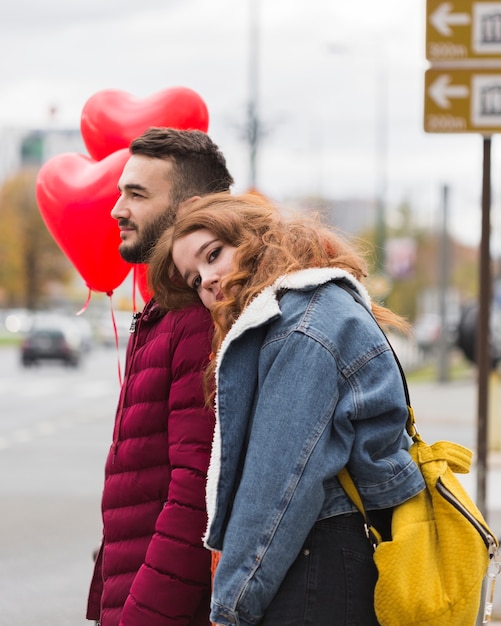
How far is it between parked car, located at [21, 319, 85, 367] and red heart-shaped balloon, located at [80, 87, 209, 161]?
30894 mm

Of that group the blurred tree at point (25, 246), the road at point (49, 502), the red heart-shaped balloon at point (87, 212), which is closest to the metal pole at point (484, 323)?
the road at point (49, 502)

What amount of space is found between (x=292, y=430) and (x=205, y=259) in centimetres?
49

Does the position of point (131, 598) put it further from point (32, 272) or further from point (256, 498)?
point (32, 272)

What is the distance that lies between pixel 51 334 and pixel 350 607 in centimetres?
3293

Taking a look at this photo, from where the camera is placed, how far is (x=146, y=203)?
111 inches

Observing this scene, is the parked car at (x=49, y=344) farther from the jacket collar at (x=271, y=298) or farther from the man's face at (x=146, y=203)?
the jacket collar at (x=271, y=298)

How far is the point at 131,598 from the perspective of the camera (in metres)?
2.51

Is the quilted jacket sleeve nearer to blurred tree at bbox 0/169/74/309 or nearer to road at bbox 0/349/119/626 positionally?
road at bbox 0/349/119/626

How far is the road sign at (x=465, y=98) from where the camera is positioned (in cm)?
645

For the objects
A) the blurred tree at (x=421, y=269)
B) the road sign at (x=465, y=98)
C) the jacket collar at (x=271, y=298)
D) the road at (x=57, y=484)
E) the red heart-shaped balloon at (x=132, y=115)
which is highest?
the road sign at (x=465, y=98)

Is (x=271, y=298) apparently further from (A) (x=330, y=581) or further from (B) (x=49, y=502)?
(B) (x=49, y=502)

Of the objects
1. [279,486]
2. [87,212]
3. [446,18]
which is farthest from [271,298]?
[446,18]

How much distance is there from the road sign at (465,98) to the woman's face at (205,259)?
13.9 ft

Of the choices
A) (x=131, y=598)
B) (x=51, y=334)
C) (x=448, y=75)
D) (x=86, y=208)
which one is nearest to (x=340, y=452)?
(x=131, y=598)
